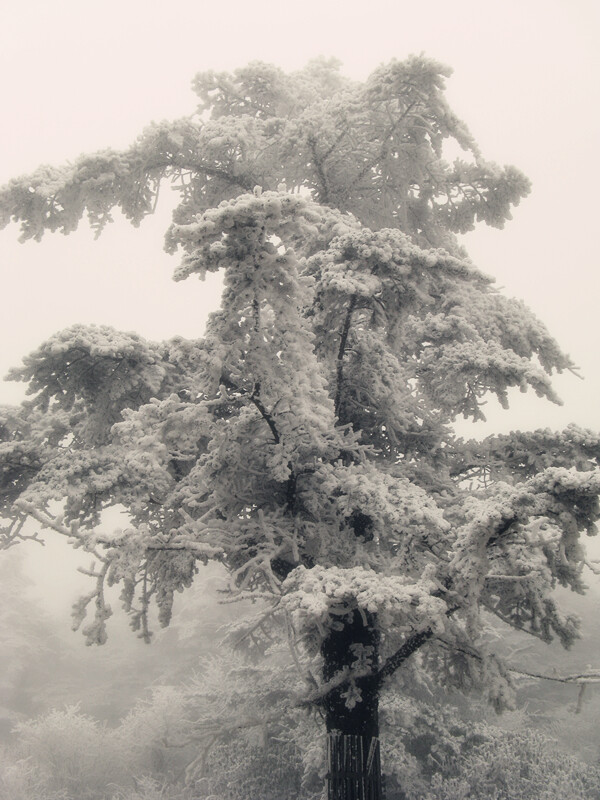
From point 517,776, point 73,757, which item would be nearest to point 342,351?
point 517,776

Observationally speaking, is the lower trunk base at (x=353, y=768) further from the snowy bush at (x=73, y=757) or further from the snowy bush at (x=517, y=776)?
the snowy bush at (x=73, y=757)

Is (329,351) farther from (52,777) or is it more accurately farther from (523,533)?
(52,777)

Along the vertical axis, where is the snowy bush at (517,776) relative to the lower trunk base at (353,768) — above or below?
below

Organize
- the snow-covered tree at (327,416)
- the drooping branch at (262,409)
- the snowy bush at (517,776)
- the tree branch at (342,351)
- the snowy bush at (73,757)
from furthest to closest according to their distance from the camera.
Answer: the snowy bush at (73,757), the snowy bush at (517,776), the tree branch at (342,351), the drooping branch at (262,409), the snow-covered tree at (327,416)

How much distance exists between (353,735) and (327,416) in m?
3.66

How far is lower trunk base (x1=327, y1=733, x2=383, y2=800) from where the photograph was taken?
5.78 metres

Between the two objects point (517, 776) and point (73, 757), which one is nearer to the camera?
point (517, 776)

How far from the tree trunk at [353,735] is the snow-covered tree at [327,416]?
0.02 m

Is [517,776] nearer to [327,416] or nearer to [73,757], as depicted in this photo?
[327,416]

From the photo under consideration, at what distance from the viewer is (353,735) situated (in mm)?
5922

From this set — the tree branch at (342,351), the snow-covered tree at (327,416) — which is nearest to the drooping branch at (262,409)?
the snow-covered tree at (327,416)

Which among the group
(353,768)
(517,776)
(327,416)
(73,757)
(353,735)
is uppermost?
(327,416)

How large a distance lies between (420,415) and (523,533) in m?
3.36

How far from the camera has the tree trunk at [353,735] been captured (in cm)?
578
